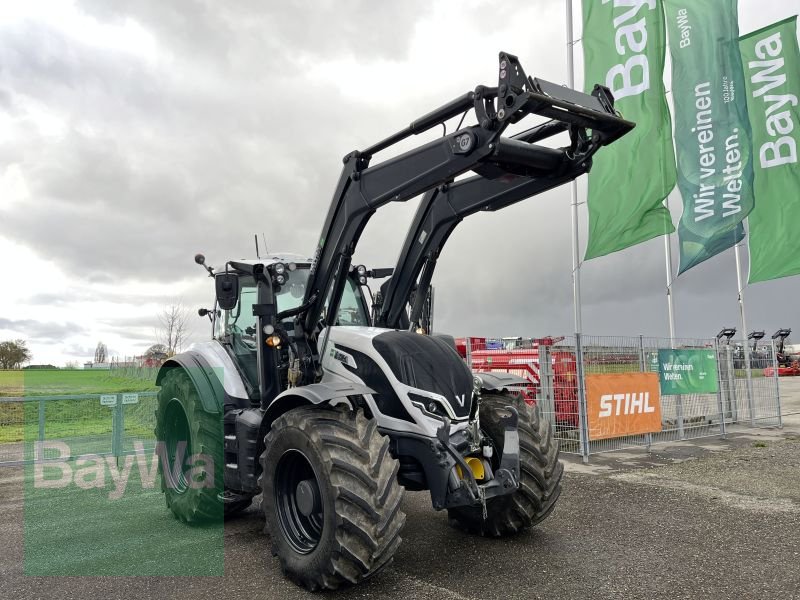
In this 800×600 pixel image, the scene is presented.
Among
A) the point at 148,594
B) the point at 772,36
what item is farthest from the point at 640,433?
the point at 772,36

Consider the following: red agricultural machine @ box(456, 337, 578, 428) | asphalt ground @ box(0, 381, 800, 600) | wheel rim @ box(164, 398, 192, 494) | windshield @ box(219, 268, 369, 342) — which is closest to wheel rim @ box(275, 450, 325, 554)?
asphalt ground @ box(0, 381, 800, 600)

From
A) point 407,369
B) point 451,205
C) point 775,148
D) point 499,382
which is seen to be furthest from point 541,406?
point 775,148

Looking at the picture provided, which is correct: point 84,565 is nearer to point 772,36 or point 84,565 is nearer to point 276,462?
point 276,462

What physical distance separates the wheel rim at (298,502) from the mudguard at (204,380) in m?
1.35

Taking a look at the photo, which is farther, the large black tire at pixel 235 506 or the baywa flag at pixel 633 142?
the baywa flag at pixel 633 142

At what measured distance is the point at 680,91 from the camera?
45.2 feet

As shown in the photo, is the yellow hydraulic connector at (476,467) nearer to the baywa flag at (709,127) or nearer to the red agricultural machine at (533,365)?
the red agricultural machine at (533,365)

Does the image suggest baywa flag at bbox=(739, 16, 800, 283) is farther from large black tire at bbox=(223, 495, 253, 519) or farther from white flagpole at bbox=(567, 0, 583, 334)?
large black tire at bbox=(223, 495, 253, 519)

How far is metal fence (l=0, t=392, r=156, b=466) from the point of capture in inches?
392

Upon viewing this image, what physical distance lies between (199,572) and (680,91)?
13918 mm

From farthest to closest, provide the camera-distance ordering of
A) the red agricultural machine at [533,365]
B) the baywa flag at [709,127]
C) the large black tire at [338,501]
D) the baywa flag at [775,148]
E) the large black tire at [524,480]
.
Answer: the baywa flag at [775,148] < the baywa flag at [709,127] < the red agricultural machine at [533,365] < the large black tire at [524,480] < the large black tire at [338,501]

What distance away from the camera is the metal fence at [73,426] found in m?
9.97

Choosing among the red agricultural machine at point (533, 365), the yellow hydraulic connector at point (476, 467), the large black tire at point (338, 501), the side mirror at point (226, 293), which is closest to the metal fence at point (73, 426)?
the red agricultural machine at point (533, 365)

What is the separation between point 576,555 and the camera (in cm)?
497
